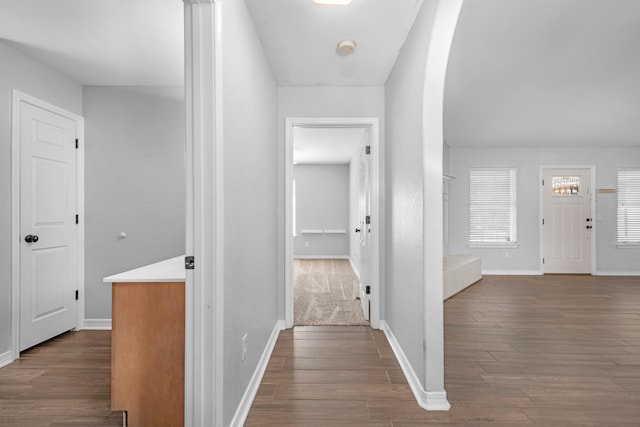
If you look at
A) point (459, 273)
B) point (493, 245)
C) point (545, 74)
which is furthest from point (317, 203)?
point (545, 74)

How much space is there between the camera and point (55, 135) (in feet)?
9.59

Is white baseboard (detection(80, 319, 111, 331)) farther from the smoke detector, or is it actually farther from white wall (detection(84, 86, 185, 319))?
the smoke detector

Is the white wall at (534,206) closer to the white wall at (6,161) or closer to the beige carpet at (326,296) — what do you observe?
the beige carpet at (326,296)

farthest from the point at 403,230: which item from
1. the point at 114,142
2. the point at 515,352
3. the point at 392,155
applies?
the point at 114,142

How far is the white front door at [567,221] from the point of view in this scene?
19.6 feet

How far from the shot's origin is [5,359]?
2443mm

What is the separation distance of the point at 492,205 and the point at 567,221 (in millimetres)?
1365

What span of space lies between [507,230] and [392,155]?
14.5ft

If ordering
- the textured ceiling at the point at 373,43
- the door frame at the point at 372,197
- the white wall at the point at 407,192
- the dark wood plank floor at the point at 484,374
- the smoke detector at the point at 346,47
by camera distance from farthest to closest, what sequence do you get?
the door frame at the point at 372,197
the smoke detector at the point at 346,47
the textured ceiling at the point at 373,43
the white wall at the point at 407,192
the dark wood plank floor at the point at 484,374

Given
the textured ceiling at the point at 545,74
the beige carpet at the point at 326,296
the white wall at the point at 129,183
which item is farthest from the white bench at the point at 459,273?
the white wall at the point at 129,183


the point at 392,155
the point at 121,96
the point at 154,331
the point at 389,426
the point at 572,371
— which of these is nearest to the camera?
the point at 154,331

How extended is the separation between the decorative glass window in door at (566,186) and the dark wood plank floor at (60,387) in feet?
23.2

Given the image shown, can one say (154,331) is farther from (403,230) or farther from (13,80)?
(13,80)

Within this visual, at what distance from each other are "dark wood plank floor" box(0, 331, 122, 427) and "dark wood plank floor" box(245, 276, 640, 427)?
→ 98 centimetres
